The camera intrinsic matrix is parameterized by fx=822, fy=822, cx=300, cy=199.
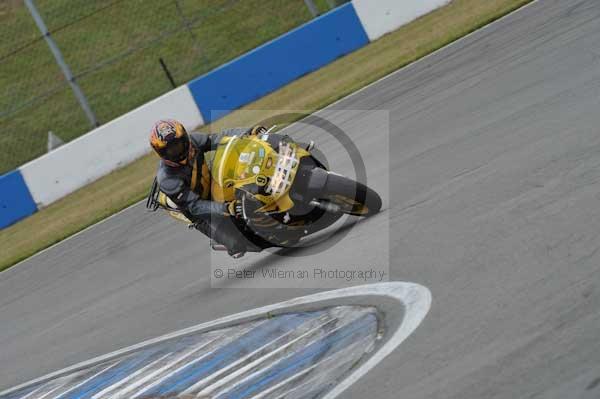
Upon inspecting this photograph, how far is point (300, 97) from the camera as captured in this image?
1616cm

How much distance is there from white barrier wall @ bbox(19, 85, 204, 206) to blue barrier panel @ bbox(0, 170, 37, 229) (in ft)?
0.42

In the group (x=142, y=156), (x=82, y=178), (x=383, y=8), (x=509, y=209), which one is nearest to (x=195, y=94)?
(x=142, y=156)

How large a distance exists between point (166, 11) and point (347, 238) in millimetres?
12466

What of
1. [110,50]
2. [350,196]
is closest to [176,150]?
[350,196]

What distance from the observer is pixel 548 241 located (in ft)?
18.9

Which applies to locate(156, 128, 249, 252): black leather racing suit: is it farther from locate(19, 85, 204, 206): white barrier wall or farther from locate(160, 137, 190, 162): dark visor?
locate(19, 85, 204, 206): white barrier wall

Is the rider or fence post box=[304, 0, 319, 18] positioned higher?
fence post box=[304, 0, 319, 18]

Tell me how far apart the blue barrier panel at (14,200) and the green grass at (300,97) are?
320 mm

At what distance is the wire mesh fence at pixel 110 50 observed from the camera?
60.1 ft

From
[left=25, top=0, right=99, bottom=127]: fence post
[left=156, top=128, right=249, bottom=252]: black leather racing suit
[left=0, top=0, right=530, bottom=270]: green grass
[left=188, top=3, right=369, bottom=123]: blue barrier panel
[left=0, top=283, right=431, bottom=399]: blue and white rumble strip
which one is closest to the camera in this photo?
[left=0, top=283, right=431, bottom=399]: blue and white rumble strip

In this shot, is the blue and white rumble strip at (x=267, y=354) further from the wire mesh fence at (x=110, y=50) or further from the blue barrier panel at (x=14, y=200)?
the wire mesh fence at (x=110, y=50)

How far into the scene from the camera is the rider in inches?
295

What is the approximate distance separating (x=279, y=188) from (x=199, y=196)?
90cm

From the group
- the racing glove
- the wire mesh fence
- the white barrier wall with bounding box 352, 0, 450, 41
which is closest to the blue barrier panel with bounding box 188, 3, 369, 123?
the white barrier wall with bounding box 352, 0, 450, 41
